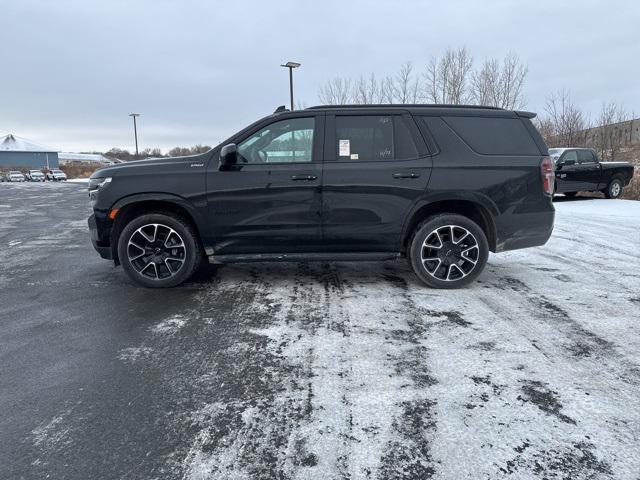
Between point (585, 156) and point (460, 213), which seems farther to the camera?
point (585, 156)

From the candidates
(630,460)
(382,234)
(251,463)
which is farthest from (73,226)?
(630,460)

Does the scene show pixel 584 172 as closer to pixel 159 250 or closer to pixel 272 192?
pixel 272 192

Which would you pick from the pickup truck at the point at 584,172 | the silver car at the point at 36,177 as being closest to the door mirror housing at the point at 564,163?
the pickup truck at the point at 584,172

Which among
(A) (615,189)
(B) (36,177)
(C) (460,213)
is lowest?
(A) (615,189)

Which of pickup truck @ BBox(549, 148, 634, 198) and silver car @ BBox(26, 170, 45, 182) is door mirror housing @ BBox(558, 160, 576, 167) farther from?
silver car @ BBox(26, 170, 45, 182)

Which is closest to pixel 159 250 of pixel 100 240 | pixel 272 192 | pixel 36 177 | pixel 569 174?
pixel 100 240

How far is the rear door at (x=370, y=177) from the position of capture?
462cm

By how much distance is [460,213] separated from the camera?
490 centimetres

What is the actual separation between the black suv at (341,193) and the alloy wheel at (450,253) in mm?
12

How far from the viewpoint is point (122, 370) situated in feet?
9.77

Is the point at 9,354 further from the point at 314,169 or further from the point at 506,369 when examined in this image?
the point at 506,369

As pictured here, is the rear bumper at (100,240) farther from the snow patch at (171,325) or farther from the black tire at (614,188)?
the black tire at (614,188)

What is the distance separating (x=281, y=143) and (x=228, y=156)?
1.96 feet

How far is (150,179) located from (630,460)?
4525mm
